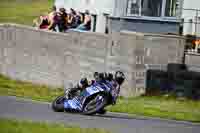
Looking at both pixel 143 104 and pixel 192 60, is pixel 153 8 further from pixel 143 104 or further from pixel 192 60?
pixel 143 104

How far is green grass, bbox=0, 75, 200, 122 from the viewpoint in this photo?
62.9 ft

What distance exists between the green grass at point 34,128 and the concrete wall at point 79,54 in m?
8.67

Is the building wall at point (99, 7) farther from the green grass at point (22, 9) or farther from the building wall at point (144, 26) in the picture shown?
the green grass at point (22, 9)

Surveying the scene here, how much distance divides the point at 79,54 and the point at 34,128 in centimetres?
1193

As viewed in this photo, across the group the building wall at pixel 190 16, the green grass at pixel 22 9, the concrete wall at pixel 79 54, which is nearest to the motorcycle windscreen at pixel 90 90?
the concrete wall at pixel 79 54

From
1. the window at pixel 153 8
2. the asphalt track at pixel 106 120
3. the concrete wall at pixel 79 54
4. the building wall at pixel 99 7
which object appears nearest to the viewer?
the asphalt track at pixel 106 120

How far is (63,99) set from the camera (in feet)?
59.7

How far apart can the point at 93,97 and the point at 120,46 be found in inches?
220

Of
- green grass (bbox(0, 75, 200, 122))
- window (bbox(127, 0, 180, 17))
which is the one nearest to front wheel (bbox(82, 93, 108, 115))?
green grass (bbox(0, 75, 200, 122))

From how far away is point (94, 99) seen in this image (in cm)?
1784

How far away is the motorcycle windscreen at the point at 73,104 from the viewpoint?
59.0 feet

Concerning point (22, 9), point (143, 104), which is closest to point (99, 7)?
point (143, 104)

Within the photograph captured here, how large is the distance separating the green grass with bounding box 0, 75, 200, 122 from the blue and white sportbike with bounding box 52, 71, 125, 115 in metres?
1.61

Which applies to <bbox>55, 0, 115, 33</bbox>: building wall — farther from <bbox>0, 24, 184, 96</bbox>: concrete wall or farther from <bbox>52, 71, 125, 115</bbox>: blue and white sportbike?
<bbox>52, 71, 125, 115</bbox>: blue and white sportbike
